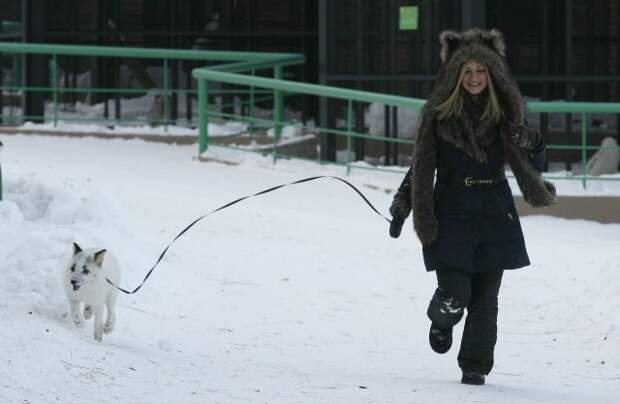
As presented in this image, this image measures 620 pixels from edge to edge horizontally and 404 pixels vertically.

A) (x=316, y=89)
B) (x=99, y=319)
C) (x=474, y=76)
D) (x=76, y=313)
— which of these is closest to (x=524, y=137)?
(x=474, y=76)

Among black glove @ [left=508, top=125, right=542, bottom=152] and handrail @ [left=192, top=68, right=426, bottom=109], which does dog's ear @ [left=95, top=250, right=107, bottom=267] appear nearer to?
black glove @ [left=508, top=125, right=542, bottom=152]

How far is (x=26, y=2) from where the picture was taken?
18.9m

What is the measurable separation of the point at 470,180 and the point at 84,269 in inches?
83.1

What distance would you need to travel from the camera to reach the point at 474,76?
7621 mm

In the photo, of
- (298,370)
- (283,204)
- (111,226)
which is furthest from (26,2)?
(298,370)

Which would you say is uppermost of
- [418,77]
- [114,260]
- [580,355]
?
[418,77]

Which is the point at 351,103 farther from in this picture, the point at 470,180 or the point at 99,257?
the point at 470,180

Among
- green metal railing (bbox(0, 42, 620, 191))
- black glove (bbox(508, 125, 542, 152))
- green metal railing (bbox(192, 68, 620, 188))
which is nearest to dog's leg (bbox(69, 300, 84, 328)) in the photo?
black glove (bbox(508, 125, 542, 152))

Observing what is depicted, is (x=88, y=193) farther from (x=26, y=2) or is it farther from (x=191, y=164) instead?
(x=26, y=2)

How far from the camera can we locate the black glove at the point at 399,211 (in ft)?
25.5

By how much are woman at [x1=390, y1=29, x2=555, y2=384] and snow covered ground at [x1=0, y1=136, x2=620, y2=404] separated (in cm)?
52

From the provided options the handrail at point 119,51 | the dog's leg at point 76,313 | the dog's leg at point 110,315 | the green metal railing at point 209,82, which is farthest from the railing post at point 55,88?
the dog's leg at point 76,313

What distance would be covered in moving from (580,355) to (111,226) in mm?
4001

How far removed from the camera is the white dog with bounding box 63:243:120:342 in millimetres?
8352
